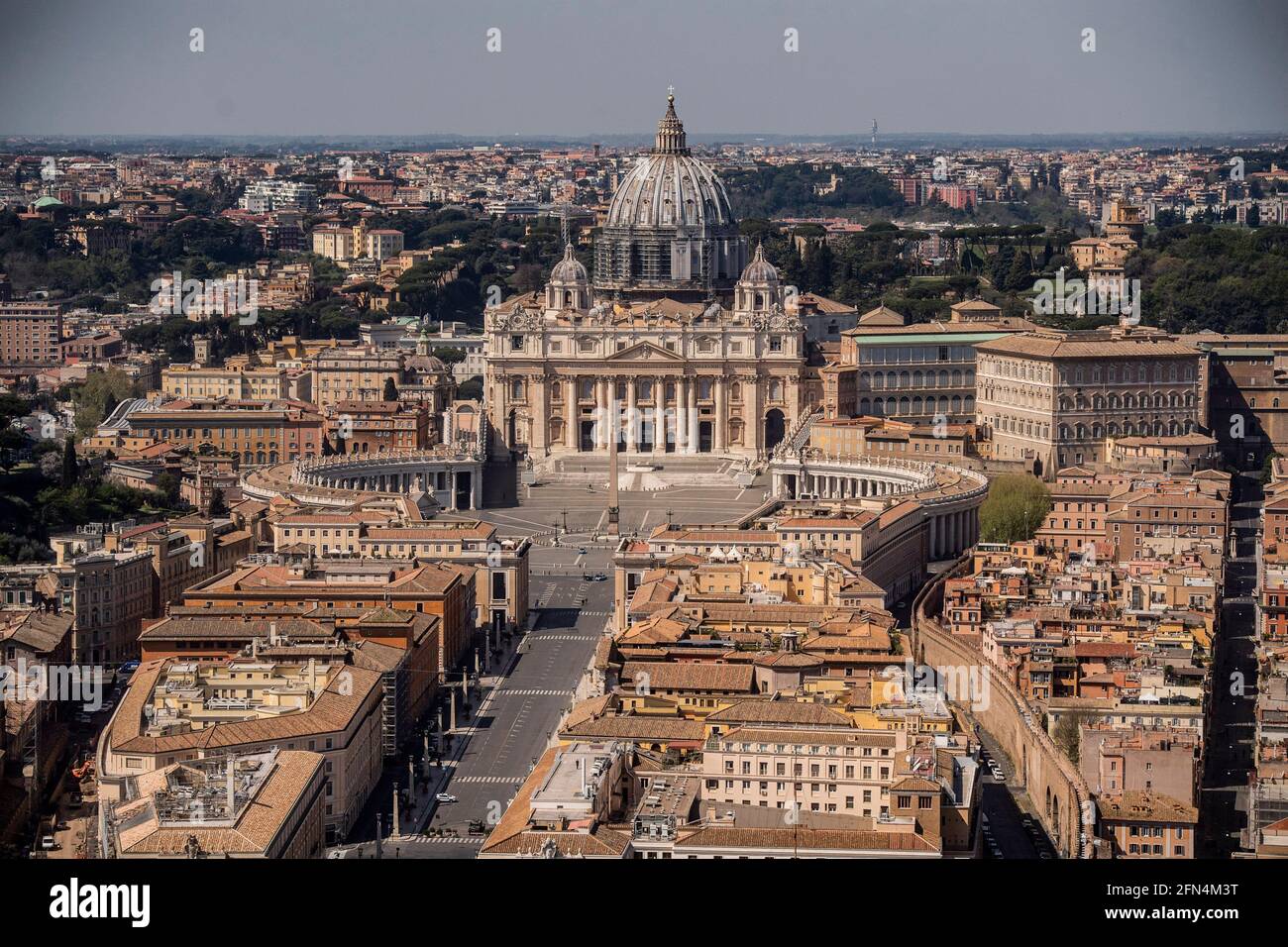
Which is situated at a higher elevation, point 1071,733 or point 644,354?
point 644,354

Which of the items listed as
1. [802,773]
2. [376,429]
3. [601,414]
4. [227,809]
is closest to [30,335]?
[601,414]

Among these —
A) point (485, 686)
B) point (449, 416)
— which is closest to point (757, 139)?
point (449, 416)

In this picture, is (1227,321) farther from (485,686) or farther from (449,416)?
(485,686)

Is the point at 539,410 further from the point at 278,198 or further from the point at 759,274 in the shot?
the point at 278,198

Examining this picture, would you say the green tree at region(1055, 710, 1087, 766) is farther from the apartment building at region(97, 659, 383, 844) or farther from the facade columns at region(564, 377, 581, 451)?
the facade columns at region(564, 377, 581, 451)

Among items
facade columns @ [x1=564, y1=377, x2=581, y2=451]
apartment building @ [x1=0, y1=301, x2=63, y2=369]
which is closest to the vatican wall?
facade columns @ [x1=564, y1=377, x2=581, y2=451]
